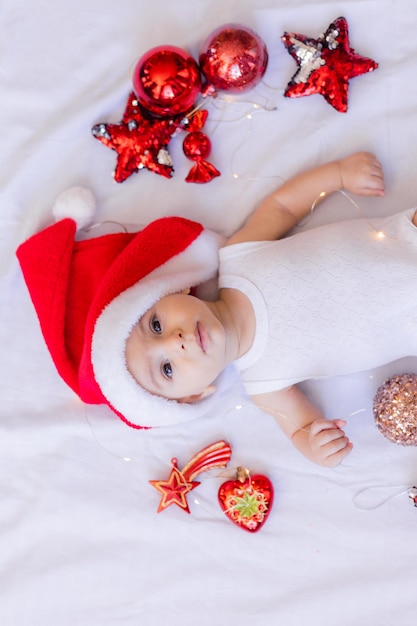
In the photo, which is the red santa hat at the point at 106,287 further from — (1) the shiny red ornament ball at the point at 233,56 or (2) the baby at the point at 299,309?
(1) the shiny red ornament ball at the point at 233,56

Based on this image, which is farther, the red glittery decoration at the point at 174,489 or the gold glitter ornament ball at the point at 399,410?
the red glittery decoration at the point at 174,489

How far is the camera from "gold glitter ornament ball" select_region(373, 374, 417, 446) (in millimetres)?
1268

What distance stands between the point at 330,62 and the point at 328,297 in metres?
0.46

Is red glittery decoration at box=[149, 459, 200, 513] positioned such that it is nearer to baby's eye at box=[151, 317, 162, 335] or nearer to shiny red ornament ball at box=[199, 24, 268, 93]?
baby's eye at box=[151, 317, 162, 335]

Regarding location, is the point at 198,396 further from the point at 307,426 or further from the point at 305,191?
the point at 305,191

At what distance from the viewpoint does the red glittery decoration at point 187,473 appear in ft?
4.58

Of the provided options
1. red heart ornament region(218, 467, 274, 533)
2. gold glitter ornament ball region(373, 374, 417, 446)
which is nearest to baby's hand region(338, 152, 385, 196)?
gold glitter ornament ball region(373, 374, 417, 446)

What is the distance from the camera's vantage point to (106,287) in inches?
50.5

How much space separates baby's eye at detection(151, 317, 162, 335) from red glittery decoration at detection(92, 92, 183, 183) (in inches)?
13.7

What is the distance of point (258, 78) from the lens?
4.55ft

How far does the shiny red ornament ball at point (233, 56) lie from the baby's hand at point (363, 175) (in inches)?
9.9

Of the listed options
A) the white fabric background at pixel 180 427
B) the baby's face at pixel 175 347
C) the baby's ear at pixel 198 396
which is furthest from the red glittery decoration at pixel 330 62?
the baby's ear at pixel 198 396

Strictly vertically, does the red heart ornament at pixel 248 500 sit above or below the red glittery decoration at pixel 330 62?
below

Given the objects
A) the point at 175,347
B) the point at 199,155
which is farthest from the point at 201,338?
the point at 199,155
